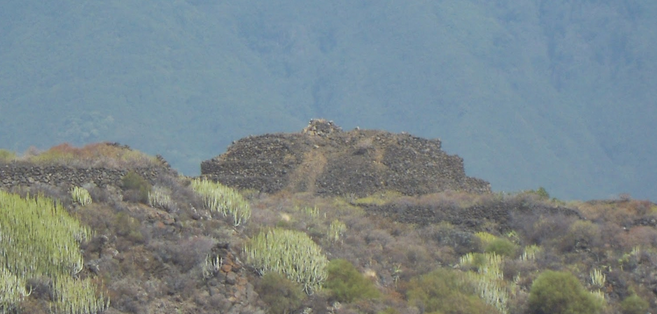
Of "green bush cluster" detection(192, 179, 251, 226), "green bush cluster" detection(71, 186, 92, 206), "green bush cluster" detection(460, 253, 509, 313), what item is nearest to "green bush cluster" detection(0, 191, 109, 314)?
"green bush cluster" detection(71, 186, 92, 206)

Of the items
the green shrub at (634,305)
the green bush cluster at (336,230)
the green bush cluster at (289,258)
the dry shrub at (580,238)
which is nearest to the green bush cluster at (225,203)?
the green bush cluster at (289,258)

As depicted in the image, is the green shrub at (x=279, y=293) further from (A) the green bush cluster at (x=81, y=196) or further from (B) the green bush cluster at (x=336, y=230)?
(B) the green bush cluster at (x=336, y=230)

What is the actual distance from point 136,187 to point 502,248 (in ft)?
34.4

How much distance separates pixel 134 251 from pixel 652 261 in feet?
46.9

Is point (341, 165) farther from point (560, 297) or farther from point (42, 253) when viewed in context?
point (42, 253)

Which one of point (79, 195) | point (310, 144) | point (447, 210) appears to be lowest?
point (79, 195)

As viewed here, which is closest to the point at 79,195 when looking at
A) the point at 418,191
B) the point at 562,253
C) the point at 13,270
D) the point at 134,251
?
the point at 134,251

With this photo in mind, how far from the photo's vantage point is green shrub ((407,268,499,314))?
21.4 m

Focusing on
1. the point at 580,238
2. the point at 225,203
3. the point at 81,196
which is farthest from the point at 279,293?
the point at 580,238

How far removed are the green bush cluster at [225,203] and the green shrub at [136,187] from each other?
1552 mm

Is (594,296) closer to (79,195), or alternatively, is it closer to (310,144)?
(79,195)

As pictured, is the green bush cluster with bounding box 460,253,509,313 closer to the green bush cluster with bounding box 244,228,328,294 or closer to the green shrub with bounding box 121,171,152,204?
the green bush cluster with bounding box 244,228,328,294

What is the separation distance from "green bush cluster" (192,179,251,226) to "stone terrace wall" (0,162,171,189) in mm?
1425

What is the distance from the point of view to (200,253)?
2002 centimetres
